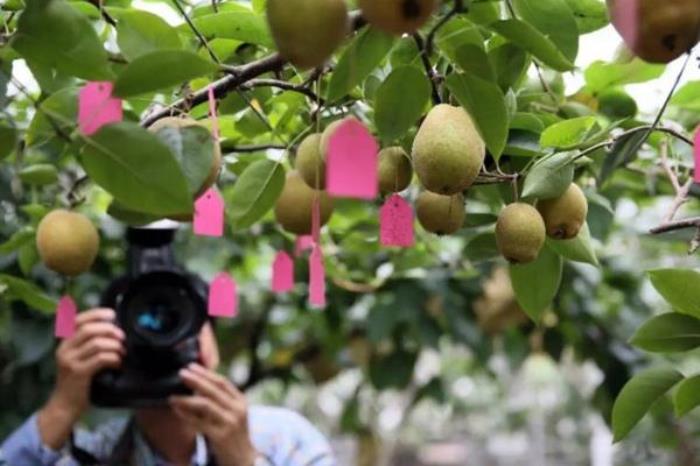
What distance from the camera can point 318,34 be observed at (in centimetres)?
52

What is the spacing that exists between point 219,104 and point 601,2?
0.31 metres

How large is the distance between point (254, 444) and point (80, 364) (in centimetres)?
29

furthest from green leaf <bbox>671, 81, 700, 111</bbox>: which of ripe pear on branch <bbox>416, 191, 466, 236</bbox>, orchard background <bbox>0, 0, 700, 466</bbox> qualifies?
ripe pear on branch <bbox>416, 191, 466, 236</bbox>

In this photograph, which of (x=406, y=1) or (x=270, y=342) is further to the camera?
(x=270, y=342)

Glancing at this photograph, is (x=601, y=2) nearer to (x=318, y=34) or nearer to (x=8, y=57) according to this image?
(x=318, y=34)

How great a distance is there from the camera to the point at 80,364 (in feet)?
4.21

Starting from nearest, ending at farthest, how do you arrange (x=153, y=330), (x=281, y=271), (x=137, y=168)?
(x=137, y=168), (x=281, y=271), (x=153, y=330)

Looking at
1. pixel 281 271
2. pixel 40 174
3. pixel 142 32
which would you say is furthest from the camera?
pixel 40 174

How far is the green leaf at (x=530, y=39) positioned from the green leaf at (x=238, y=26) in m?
0.22

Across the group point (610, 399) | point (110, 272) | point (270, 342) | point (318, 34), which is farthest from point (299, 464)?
point (318, 34)

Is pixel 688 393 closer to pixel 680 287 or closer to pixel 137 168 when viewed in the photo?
pixel 680 287

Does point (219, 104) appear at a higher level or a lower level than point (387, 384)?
higher

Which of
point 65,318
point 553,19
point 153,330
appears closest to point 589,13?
point 553,19

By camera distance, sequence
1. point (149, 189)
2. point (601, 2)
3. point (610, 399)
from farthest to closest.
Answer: point (610, 399) < point (601, 2) < point (149, 189)
